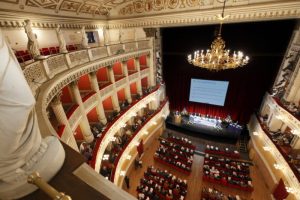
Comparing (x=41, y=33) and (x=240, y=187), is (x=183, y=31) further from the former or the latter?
(x=240, y=187)

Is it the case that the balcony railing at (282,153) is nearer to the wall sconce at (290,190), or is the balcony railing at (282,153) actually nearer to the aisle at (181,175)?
the wall sconce at (290,190)

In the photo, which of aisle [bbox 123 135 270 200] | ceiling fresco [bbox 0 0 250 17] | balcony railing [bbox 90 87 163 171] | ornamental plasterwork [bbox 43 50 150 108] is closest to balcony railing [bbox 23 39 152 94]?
ornamental plasterwork [bbox 43 50 150 108]

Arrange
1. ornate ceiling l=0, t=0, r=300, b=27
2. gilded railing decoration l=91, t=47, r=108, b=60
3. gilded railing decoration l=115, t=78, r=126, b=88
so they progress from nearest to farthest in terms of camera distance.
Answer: ornate ceiling l=0, t=0, r=300, b=27, gilded railing decoration l=91, t=47, r=108, b=60, gilded railing decoration l=115, t=78, r=126, b=88

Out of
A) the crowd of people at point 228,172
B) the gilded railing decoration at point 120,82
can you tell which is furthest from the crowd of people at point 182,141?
the gilded railing decoration at point 120,82

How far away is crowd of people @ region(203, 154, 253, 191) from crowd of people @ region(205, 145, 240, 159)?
0.44m

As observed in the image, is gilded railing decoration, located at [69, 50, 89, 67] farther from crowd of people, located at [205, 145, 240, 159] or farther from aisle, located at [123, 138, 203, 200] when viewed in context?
crowd of people, located at [205, 145, 240, 159]

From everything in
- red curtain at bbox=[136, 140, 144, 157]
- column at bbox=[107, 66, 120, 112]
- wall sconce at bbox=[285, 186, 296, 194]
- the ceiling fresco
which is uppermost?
the ceiling fresco

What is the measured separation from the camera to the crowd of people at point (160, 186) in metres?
10.4

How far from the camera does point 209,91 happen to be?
15.7 m

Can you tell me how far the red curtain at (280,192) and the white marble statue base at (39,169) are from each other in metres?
12.6

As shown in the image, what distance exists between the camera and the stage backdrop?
11709 mm

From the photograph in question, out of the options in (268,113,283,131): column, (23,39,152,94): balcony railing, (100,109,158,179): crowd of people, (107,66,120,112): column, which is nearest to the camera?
(23,39,152,94): balcony railing

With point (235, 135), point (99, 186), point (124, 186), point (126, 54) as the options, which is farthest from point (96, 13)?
point (235, 135)

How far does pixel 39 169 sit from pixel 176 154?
13.4 m
